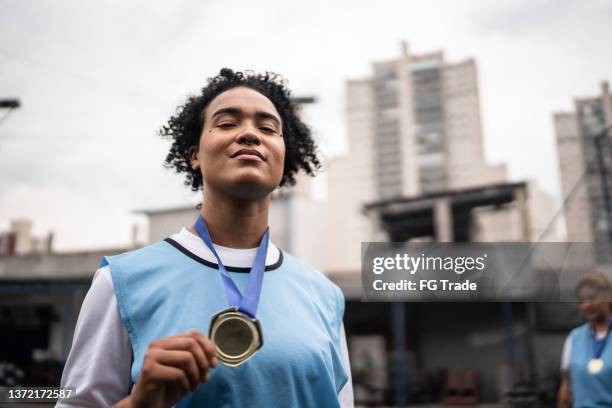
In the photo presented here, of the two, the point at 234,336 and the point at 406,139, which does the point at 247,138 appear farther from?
the point at 406,139

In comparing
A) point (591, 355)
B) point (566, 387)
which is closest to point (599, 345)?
point (591, 355)

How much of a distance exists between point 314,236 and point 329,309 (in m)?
→ 18.3

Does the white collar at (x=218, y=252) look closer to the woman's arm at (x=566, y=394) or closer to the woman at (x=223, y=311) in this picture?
the woman at (x=223, y=311)


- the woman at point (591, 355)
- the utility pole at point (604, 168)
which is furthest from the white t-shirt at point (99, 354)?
the utility pole at point (604, 168)

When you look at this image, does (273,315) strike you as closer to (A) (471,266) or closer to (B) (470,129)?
(A) (471,266)

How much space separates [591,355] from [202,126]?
2.65m

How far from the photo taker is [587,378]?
3.19 metres

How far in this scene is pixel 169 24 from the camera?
2.29 m

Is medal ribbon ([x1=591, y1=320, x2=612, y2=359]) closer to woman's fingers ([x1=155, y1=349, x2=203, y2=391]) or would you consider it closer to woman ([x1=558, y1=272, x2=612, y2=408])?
woman ([x1=558, y1=272, x2=612, y2=408])

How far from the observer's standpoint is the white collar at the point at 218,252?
56.6 inches

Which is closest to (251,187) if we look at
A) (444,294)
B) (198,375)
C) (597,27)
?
(198,375)

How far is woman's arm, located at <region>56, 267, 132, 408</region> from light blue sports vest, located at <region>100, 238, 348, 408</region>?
30 mm

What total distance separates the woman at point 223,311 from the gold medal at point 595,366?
2138mm

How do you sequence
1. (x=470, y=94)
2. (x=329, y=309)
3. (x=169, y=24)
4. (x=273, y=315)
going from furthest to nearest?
1. (x=470, y=94)
2. (x=169, y=24)
3. (x=329, y=309)
4. (x=273, y=315)
